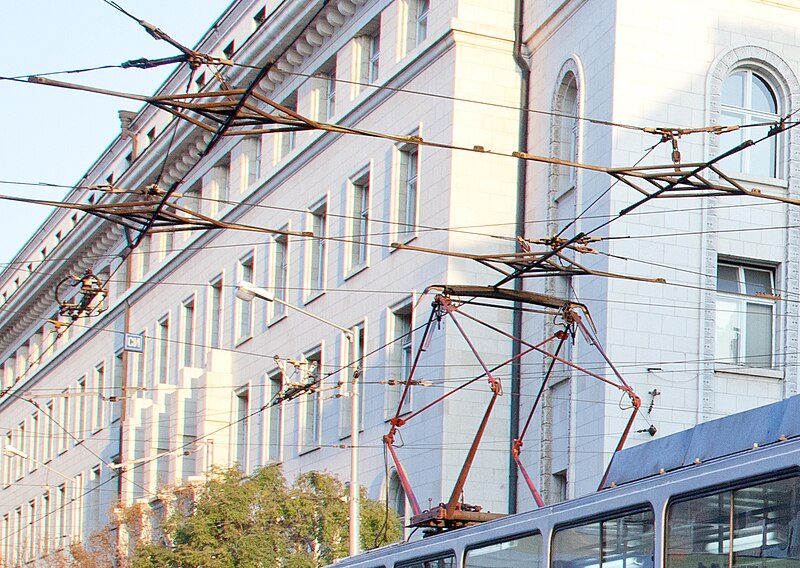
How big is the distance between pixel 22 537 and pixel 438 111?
41.7m

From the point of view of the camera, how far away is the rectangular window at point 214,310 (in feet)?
154

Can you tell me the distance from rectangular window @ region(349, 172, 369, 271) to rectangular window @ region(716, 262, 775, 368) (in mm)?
10303

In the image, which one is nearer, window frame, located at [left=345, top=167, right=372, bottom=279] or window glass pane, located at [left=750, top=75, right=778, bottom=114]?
window glass pane, located at [left=750, top=75, right=778, bottom=114]

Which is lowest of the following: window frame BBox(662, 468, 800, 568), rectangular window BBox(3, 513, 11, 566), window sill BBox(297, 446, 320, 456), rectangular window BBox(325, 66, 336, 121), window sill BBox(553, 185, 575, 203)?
rectangular window BBox(3, 513, 11, 566)

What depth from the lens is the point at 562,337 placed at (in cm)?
1711

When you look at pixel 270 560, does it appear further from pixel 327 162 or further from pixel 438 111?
pixel 327 162

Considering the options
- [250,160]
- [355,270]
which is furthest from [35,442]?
[355,270]

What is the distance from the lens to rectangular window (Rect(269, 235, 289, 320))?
41.5 m

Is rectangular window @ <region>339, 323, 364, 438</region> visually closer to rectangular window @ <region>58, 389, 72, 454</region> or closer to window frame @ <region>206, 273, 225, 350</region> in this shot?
window frame @ <region>206, 273, 225, 350</region>

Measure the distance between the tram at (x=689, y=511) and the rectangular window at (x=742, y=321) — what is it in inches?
595

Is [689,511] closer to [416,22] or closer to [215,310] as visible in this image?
[416,22]

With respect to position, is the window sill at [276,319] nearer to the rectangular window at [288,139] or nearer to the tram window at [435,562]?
the rectangular window at [288,139]

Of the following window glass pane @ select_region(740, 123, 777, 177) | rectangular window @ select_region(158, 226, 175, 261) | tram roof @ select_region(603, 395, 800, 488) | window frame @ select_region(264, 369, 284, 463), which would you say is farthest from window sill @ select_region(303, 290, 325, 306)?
tram roof @ select_region(603, 395, 800, 488)

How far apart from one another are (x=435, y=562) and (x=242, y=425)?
94.7ft
